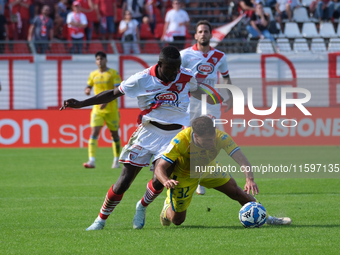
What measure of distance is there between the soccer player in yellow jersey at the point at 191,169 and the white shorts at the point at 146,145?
0.26 metres

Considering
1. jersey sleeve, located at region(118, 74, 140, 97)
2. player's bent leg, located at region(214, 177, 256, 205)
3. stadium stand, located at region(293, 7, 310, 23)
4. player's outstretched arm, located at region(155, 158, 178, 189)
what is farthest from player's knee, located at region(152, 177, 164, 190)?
stadium stand, located at region(293, 7, 310, 23)

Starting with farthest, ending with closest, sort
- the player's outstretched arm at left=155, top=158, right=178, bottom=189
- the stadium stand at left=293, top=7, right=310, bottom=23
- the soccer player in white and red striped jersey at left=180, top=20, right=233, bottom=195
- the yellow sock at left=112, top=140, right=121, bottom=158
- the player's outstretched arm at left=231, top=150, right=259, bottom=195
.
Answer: the stadium stand at left=293, top=7, right=310, bottom=23 → the yellow sock at left=112, top=140, right=121, bottom=158 → the soccer player in white and red striped jersey at left=180, top=20, right=233, bottom=195 → the player's outstretched arm at left=155, top=158, right=178, bottom=189 → the player's outstretched arm at left=231, top=150, right=259, bottom=195

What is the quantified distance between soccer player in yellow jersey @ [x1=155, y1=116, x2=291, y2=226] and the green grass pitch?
0.23 m

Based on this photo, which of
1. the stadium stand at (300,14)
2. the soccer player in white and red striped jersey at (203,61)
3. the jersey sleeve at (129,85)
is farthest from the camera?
the stadium stand at (300,14)

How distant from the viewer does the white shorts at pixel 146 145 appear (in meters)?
6.06

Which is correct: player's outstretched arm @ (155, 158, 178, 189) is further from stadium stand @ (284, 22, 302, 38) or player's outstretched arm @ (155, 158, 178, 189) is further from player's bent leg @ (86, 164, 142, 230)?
Answer: stadium stand @ (284, 22, 302, 38)

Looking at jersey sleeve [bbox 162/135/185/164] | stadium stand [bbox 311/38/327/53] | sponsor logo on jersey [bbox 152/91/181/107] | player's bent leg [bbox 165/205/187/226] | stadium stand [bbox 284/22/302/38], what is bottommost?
player's bent leg [bbox 165/205/187/226]

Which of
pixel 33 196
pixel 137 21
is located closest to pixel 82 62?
pixel 137 21

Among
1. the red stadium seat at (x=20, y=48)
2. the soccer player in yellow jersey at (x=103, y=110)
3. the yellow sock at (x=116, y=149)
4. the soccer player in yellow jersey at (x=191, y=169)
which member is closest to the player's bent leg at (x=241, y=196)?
the soccer player in yellow jersey at (x=191, y=169)

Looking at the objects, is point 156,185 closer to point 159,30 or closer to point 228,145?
point 228,145

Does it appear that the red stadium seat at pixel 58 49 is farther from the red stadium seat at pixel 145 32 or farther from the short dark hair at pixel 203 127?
the short dark hair at pixel 203 127

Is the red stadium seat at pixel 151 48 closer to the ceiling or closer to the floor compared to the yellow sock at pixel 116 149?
closer to the ceiling

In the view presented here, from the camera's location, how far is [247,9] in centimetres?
1939

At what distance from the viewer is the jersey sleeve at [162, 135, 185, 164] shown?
5781mm
